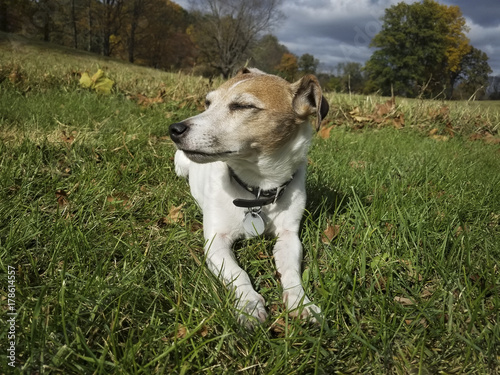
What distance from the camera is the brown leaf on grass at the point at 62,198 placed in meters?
2.55

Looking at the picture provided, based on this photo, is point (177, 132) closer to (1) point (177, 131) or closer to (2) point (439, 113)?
(1) point (177, 131)

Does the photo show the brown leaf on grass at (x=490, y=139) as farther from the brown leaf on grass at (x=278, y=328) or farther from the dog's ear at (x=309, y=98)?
the brown leaf on grass at (x=278, y=328)

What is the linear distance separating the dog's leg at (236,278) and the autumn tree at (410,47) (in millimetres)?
43008

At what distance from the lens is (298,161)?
101 inches

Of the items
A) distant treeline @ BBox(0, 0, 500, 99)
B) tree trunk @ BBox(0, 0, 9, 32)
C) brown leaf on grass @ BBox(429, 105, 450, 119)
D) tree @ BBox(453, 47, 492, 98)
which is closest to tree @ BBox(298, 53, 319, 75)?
distant treeline @ BBox(0, 0, 500, 99)

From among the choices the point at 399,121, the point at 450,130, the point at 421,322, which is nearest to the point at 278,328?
the point at 421,322

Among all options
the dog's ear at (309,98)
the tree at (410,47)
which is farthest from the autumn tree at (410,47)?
the dog's ear at (309,98)

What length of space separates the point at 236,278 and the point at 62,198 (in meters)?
1.68

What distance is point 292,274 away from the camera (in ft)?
6.45

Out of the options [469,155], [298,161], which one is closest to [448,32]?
[469,155]

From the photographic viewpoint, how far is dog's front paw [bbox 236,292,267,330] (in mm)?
1560

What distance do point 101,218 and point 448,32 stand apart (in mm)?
56711

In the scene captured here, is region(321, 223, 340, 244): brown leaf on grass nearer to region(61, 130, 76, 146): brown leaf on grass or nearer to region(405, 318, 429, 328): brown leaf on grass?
region(405, 318, 429, 328): brown leaf on grass

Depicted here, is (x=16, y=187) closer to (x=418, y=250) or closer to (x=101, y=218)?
(x=101, y=218)
